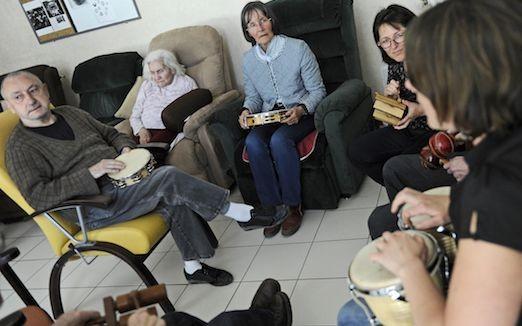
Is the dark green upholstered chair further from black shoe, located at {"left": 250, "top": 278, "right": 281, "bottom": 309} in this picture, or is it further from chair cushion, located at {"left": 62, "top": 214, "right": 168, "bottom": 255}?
black shoe, located at {"left": 250, "top": 278, "right": 281, "bottom": 309}

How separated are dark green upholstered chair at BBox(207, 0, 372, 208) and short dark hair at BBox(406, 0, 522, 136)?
1721 millimetres

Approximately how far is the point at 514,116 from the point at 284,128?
1.93 m

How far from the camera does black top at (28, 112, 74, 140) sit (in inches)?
94.8

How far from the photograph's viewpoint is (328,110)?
2541 millimetres

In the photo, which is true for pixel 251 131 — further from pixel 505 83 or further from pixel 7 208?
pixel 7 208

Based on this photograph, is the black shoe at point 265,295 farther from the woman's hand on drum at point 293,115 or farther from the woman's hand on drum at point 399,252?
the woman's hand on drum at point 293,115

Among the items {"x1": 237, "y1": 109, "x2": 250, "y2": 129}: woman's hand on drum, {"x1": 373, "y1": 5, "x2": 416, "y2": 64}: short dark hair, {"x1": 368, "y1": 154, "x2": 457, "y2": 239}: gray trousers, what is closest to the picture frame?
{"x1": 237, "y1": 109, "x2": 250, "y2": 129}: woman's hand on drum

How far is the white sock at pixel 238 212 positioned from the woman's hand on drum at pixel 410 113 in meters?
0.92

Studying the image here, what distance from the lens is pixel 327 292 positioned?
2062 millimetres

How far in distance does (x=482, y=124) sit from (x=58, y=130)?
227cm

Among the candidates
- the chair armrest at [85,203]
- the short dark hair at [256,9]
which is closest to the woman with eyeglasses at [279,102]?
the short dark hair at [256,9]

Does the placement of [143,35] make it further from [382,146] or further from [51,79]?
[382,146]

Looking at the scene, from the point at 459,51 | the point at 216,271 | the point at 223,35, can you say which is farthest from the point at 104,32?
the point at 459,51

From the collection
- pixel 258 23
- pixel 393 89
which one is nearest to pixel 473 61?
pixel 393 89
